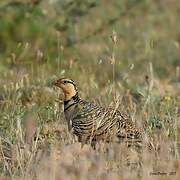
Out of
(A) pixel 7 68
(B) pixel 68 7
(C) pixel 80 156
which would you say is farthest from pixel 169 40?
(C) pixel 80 156

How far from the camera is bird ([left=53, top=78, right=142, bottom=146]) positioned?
23.0 feet

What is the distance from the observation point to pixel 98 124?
698 cm

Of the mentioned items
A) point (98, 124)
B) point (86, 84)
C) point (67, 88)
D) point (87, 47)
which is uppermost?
point (87, 47)

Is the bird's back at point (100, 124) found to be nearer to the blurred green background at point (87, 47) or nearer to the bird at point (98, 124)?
the bird at point (98, 124)

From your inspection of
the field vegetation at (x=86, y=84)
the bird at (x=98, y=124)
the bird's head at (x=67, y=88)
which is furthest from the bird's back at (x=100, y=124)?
the bird's head at (x=67, y=88)

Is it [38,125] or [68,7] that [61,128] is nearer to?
[38,125]

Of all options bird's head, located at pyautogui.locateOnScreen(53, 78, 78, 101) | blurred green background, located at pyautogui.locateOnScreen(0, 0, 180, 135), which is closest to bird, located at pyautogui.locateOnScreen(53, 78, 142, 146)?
bird's head, located at pyautogui.locateOnScreen(53, 78, 78, 101)

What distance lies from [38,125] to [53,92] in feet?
6.24

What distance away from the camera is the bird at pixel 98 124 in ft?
23.0

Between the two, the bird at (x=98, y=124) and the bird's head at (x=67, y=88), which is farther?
the bird's head at (x=67, y=88)

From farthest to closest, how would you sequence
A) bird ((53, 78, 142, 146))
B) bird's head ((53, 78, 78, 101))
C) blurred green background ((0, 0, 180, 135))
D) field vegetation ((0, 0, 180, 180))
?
blurred green background ((0, 0, 180, 135)) → bird's head ((53, 78, 78, 101)) → bird ((53, 78, 142, 146)) → field vegetation ((0, 0, 180, 180))

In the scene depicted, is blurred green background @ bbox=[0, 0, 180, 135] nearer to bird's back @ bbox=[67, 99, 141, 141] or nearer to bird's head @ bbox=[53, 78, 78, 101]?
bird's head @ bbox=[53, 78, 78, 101]

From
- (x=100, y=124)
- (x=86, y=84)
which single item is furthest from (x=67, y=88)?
(x=86, y=84)

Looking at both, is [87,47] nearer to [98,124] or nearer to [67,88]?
[67,88]
